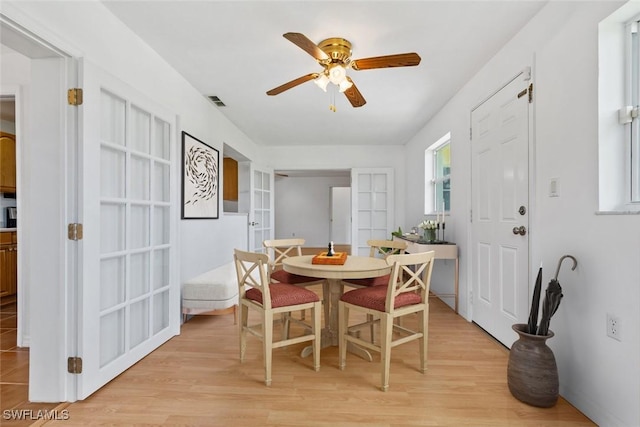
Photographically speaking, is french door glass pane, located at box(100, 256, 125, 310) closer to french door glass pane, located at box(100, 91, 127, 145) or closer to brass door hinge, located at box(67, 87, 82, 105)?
french door glass pane, located at box(100, 91, 127, 145)

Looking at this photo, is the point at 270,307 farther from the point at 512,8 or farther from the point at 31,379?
the point at 512,8

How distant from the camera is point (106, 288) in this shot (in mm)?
2027

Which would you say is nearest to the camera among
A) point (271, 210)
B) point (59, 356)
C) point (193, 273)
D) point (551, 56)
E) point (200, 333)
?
point (59, 356)

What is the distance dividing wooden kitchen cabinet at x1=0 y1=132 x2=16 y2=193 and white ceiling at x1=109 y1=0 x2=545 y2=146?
2.70 meters

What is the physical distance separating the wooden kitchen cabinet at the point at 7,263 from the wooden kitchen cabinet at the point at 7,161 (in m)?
0.65

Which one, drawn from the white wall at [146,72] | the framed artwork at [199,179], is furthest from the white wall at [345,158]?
the framed artwork at [199,179]

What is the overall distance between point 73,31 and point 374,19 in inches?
71.8

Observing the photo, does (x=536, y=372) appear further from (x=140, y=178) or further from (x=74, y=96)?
(x=74, y=96)

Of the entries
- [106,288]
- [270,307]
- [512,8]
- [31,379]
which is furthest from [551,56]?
[31,379]

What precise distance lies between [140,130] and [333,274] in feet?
5.85

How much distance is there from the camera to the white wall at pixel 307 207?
406 inches

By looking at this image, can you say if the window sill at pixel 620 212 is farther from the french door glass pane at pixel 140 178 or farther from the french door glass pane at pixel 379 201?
the french door glass pane at pixel 379 201

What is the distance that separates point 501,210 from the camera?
2609 mm

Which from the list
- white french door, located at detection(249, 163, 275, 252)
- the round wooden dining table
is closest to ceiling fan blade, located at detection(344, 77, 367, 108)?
the round wooden dining table
